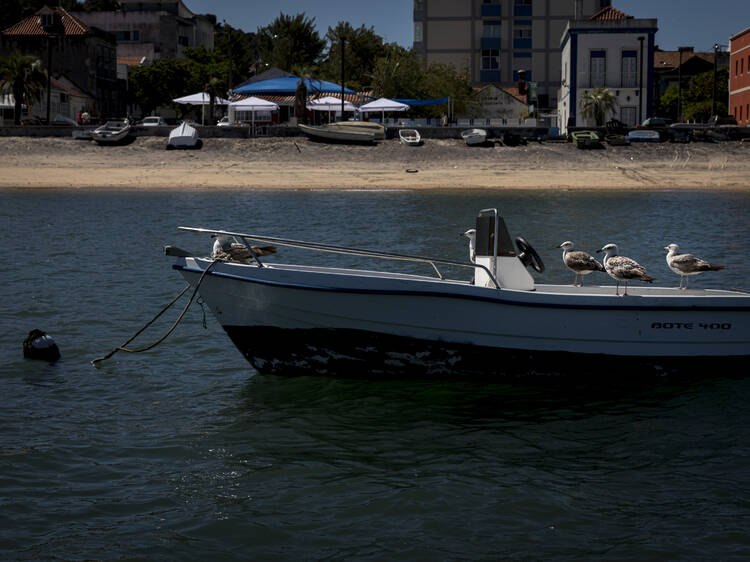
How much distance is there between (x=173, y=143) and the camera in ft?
185

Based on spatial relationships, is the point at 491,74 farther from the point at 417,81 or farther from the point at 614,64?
the point at 614,64

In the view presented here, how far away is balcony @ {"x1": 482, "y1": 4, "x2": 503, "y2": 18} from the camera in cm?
9712

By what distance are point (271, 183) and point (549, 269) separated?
30.1 meters

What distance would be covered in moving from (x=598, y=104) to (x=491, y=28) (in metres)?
30.1

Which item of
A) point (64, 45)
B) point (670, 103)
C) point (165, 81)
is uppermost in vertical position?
point (64, 45)

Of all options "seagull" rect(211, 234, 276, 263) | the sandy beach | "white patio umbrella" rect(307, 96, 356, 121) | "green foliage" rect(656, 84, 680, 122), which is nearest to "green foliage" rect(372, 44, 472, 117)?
"white patio umbrella" rect(307, 96, 356, 121)

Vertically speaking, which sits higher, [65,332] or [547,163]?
[547,163]

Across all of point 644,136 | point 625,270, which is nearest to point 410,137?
point 644,136

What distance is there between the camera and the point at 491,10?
319ft

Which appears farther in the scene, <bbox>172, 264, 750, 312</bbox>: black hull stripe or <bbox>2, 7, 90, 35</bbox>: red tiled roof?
<bbox>2, 7, 90, 35</bbox>: red tiled roof

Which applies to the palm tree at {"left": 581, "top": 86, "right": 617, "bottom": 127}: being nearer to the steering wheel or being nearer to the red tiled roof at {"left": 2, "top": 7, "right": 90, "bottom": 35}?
the red tiled roof at {"left": 2, "top": 7, "right": 90, "bottom": 35}

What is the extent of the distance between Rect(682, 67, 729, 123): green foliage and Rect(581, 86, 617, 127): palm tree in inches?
1043

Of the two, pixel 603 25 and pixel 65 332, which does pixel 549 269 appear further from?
pixel 603 25

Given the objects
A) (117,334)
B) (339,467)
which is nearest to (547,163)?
(117,334)
